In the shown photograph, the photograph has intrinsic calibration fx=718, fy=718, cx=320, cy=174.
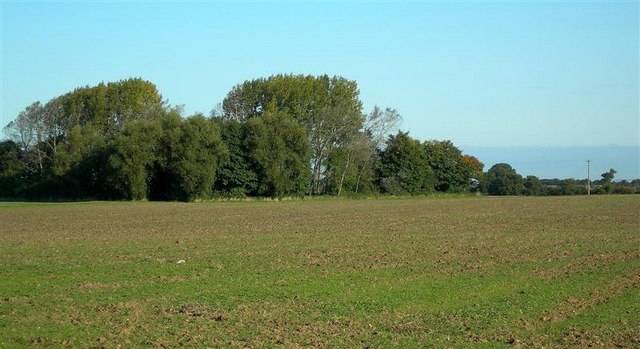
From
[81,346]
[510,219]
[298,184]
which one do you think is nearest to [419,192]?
[298,184]

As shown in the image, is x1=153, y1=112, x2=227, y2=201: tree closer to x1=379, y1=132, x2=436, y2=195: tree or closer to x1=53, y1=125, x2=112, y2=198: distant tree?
x1=53, y1=125, x2=112, y2=198: distant tree

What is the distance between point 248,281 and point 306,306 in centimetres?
366

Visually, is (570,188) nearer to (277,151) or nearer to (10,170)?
(277,151)

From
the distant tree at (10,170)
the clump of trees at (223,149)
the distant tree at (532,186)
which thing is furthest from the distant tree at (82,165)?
the distant tree at (532,186)

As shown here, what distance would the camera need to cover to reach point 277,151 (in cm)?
8175

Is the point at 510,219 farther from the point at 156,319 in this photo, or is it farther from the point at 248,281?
the point at 156,319

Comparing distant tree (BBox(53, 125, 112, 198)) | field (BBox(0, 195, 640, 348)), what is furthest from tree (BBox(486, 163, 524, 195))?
field (BBox(0, 195, 640, 348))

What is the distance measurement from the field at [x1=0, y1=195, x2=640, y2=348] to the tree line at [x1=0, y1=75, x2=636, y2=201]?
1765 inches

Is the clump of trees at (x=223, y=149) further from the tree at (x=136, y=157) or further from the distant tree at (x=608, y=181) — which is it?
the distant tree at (x=608, y=181)

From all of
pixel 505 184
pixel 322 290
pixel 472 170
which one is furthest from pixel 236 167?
pixel 322 290

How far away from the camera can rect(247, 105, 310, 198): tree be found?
81.3 m

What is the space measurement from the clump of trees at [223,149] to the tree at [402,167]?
151 mm

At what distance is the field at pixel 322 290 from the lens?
12.3 meters

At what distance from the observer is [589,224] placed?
127 feet
